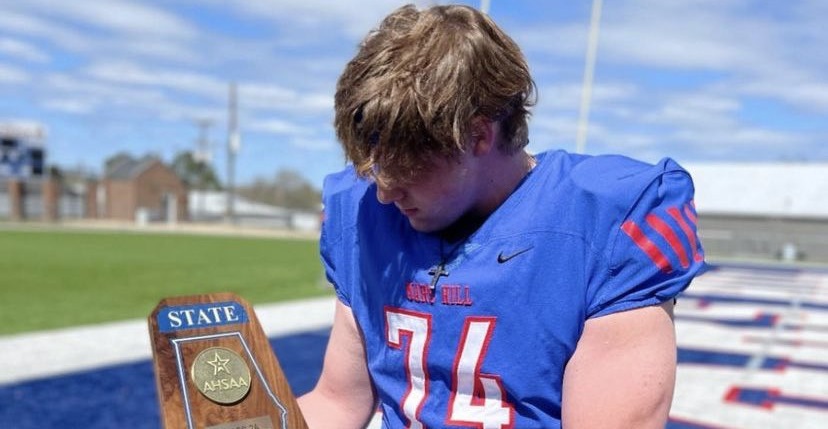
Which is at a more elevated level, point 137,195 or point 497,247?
point 497,247

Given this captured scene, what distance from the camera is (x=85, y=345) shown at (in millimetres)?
6367

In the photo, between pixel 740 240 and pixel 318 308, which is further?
pixel 740 240

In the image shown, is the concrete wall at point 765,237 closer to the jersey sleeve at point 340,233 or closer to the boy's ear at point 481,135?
the jersey sleeve at point 340,233

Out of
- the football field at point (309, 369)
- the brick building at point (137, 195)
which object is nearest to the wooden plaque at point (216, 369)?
the football field at point (309, 369)

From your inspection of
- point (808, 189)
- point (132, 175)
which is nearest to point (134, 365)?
point (808, 189)

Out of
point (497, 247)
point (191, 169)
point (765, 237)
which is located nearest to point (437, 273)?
point (497, 247)

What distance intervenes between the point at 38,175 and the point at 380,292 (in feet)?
126

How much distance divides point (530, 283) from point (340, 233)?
45 cm

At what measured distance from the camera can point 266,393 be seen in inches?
48.8

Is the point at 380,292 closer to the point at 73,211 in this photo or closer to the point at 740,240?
the point at 740,240

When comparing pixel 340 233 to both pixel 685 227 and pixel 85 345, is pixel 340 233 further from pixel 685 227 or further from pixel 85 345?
pixel 85 345

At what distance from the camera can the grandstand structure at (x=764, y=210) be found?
28.9 m

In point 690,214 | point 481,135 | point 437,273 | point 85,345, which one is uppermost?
point 481,135

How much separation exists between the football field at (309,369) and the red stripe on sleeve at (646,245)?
3.55 meters
